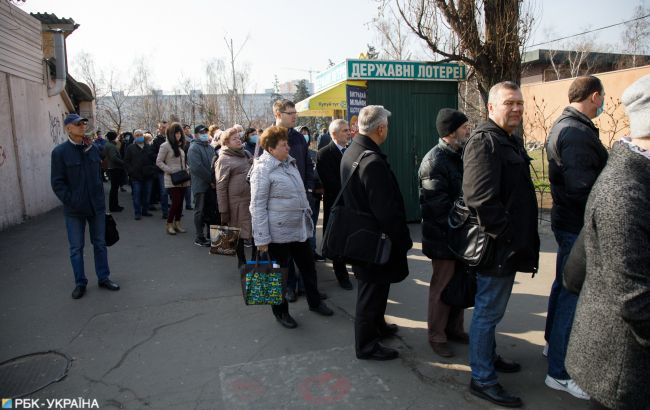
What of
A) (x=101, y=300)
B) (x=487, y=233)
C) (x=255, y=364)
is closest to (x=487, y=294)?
(x=487, y=233)

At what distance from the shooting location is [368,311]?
351cm

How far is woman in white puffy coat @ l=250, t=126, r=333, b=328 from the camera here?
4.06 m

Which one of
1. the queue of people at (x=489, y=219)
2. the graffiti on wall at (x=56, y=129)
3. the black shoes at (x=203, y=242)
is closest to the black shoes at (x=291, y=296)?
the queue of people at (x=489, y=219)

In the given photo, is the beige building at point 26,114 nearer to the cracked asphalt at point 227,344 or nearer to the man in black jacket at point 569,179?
the cracked asphalt at point 227,344

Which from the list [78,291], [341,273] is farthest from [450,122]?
[78,291]

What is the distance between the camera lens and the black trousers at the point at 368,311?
138 inches

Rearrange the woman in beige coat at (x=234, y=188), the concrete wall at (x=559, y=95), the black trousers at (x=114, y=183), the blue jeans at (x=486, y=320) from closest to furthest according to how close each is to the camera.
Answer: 1. the blue jeans at (x=486, y=320)
2. the woman in beige coat at (x=234, y=188)
3. the black trousers at (x=114, y=183)
4. the concrete wall at (x=559, y=95)

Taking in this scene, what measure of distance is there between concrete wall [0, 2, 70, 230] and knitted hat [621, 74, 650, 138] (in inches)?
408

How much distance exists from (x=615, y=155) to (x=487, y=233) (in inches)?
41.3

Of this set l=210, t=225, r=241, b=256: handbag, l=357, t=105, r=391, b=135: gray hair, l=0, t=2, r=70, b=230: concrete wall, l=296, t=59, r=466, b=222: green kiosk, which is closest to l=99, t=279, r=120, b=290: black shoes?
l=210, t=225, r=241, b=256: handbag

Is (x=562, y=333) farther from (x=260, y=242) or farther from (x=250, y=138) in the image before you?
(x=250, y=138)

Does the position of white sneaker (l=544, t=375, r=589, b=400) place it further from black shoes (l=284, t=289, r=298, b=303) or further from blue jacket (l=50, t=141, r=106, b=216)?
blue jacket (l=50, t=141, r=106, b=216)

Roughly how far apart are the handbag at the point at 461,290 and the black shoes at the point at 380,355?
0.60 metres

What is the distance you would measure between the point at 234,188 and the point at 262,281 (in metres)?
1.79
